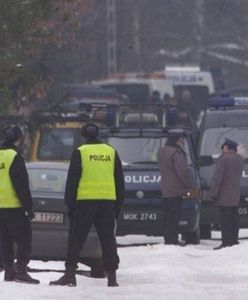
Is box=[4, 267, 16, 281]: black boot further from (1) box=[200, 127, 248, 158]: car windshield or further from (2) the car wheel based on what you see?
(1) box=[200, 127, 248, 158]: car windshield

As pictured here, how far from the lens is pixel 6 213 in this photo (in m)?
14.6

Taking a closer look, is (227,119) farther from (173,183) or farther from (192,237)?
(173,183)

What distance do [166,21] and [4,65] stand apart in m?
40.5

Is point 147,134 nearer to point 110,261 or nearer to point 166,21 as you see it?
point 110,261

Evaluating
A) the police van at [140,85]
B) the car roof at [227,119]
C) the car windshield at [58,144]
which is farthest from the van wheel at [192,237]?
the police van at [140,85]

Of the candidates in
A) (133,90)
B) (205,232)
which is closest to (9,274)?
(205,232)

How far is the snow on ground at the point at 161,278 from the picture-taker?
13914 millimetres

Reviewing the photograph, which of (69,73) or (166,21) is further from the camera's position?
(166,21)

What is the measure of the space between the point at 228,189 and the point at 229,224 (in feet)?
1.68

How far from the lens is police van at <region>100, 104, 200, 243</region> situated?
21.1 meters

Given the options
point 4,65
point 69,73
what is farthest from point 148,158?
point 69,73

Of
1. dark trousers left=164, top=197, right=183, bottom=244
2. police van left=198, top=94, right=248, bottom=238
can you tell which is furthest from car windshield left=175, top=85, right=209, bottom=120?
dark trousers left=164, top=197, right=183, bottom=244

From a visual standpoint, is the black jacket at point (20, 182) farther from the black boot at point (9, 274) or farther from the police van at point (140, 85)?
the police van at point (140, 85)

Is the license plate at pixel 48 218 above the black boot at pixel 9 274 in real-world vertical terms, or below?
above
